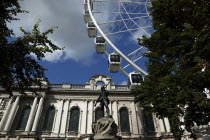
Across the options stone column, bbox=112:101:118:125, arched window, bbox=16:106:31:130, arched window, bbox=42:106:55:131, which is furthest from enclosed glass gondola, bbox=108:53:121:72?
arched window, bbox=16:106:31:130

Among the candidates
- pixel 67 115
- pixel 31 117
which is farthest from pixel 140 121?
pixel 31 117

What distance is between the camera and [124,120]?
2492cm

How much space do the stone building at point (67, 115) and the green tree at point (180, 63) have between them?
12.9 meters

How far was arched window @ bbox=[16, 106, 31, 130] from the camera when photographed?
23048 mm

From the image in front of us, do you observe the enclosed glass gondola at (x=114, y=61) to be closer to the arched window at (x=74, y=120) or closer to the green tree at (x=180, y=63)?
the arched window at (x=74, y=120)

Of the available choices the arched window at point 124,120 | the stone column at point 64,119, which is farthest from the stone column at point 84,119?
the arched window at point 124,120

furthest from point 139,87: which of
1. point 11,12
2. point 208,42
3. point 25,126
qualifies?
point 25,126

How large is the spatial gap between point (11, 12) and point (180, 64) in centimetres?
1065

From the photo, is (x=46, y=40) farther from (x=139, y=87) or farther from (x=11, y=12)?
(x=139, y=87)

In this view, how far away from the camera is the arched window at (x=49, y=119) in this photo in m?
23.4

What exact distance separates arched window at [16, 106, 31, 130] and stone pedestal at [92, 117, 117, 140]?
18.1m

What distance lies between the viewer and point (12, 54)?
8.51 m

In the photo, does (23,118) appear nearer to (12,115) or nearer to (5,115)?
(12,115)

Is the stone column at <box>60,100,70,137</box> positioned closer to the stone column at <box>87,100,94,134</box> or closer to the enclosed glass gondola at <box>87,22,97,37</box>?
the stone column at <box>87,100,94,134</box>
